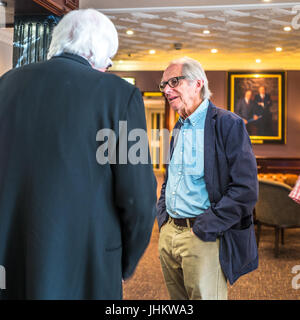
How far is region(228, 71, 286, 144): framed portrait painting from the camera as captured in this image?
26.3 feet

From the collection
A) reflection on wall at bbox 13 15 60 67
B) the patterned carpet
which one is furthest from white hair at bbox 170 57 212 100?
the patterned carpet

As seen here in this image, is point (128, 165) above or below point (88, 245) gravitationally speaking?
above

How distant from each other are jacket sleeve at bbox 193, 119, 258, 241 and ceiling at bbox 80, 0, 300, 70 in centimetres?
386

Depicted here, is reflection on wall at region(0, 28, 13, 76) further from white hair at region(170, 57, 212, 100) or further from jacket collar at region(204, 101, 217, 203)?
jacket collar at region(204, 101, 217, 203)

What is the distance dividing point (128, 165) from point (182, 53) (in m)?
6.78

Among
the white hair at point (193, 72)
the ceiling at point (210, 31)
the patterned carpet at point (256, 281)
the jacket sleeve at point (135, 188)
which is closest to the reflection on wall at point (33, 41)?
the ceiling at point (210, 31)

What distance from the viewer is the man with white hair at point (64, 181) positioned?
3.36 feet

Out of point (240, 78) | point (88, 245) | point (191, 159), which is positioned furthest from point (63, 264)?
point (240, 78)

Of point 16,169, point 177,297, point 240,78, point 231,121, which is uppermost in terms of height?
point 240,78

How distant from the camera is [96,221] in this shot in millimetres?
1047

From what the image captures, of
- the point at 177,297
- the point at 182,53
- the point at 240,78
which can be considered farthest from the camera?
the point at 240,78

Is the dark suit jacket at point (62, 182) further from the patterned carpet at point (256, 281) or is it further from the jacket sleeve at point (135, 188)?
the patterned carpet at point (256, 281)

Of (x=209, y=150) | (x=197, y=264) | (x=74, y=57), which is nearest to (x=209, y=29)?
(x=209, y=150)
